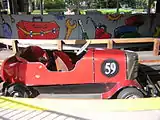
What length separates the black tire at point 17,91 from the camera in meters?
4.11

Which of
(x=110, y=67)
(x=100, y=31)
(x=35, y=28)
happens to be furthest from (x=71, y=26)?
(x=110, y=67)

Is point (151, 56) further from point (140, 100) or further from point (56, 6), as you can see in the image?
point (56, 6)

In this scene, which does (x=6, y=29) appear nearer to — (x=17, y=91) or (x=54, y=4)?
(x=17, y=91)

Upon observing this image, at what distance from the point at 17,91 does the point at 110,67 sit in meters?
1.48

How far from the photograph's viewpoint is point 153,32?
997 cm

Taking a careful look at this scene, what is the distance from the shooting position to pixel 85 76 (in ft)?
13.5

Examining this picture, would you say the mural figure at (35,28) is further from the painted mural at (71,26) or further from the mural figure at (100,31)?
the mural figure at (100,31)

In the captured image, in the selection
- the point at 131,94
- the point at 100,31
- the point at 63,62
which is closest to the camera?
the point at 131,94

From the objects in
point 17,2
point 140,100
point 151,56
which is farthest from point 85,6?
point 140,100

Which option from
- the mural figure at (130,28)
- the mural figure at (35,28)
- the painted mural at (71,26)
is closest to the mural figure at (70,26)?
the painted mural at (71,26)

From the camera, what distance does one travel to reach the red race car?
13.3 feet

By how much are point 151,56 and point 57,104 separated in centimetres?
354

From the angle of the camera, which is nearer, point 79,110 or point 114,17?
point 79,110

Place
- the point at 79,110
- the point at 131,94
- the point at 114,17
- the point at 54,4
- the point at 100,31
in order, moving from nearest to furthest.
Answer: the point at 79,110, the point at 131,94, the point at 100,31, the point at 114,17, the point at 54,4
